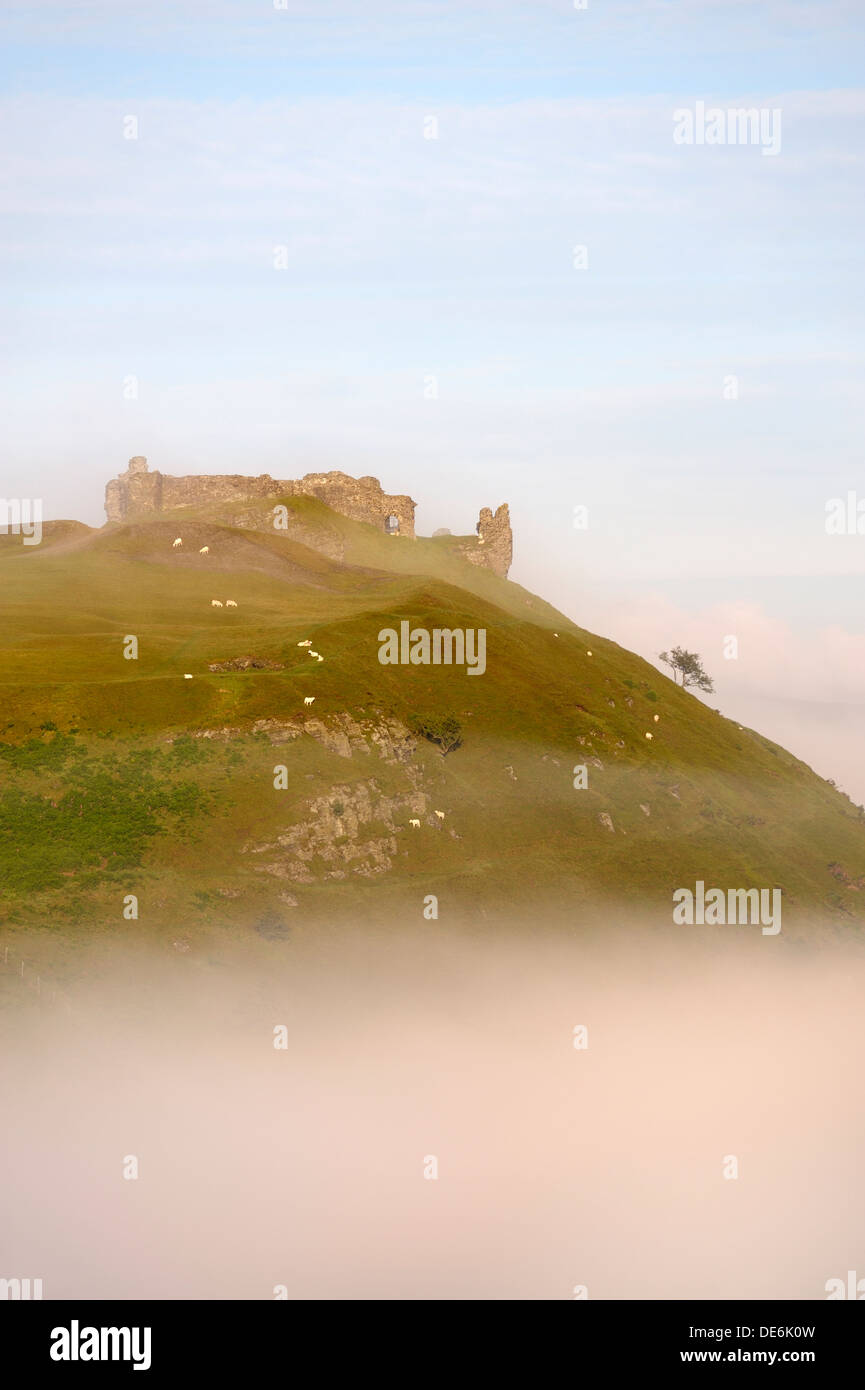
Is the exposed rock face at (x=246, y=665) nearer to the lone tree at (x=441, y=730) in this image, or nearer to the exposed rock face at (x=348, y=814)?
the exposed rock face at (x=348, y=814)

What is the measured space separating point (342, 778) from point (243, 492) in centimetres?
9472

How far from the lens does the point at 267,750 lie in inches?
3531

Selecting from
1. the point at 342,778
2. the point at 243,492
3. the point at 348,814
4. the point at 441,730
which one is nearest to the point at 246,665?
the point at 342,778

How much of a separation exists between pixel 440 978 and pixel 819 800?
5814 cm

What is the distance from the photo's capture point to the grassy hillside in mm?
79312

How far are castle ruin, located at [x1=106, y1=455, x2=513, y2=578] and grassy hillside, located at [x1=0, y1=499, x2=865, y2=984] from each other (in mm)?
43045

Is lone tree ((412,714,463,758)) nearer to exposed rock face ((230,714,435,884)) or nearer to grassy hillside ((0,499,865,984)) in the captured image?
grassy hillside ((0,499,865,984))

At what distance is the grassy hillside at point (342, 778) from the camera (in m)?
79.3

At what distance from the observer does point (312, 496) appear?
180 meters

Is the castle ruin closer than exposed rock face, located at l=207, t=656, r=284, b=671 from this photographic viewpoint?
No

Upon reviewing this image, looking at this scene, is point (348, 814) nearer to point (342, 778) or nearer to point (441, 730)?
point (342, 778)

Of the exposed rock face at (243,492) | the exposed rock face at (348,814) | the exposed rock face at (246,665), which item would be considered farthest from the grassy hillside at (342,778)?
the exposed rock face at (243,492)

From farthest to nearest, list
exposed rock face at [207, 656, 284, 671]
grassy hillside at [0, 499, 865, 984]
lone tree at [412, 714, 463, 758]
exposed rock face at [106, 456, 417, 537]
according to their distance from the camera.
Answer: exposed rock face at [106, 456, 417, 537]
exposed rock face at [207, 656, 284, 671]
lone tree at [412, 714, 463, 758]
grassy hillside at [0, 499, 865, 984]

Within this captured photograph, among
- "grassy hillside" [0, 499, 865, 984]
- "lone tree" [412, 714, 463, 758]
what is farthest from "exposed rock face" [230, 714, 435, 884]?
"lone tree" [412, 714, 463, 758]
